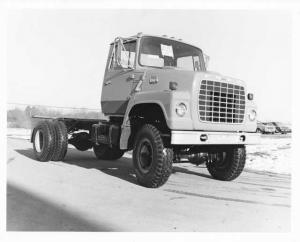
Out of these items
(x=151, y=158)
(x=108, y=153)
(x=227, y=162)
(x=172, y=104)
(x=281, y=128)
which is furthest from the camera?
(x=281, y=128)

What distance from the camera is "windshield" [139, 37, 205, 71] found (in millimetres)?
7547

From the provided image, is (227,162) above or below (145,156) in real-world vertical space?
below

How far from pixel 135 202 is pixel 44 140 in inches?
168

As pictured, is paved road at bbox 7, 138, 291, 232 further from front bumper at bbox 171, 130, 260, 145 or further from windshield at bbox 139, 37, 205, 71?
windshield at bbox 139, 37, 205, 71

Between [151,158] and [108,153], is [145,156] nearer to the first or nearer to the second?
[151,158]

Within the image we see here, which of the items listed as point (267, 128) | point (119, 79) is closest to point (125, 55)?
point (119, 79)

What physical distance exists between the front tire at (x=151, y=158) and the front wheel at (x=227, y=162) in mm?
1397

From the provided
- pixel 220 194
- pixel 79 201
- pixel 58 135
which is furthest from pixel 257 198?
pixel 58 135

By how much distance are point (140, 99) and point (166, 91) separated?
673 millimetres

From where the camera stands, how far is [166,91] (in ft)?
20.3

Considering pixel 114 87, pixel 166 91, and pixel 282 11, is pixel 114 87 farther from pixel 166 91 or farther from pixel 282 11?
pixel 282 11

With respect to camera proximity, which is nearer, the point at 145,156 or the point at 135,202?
the point at 135,202

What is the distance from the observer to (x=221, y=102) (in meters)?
6.54

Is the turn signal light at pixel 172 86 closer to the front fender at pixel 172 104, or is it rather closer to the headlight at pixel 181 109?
the front fender at pixel 172 104
